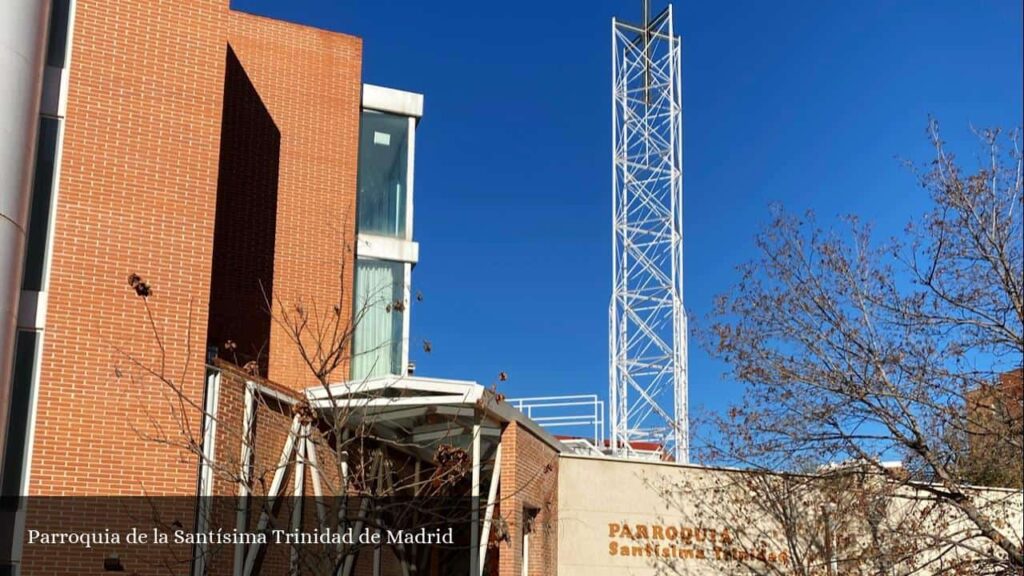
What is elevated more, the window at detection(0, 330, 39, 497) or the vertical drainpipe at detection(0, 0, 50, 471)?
the vertical drainpipe at detection(0, 0, 50, 471)

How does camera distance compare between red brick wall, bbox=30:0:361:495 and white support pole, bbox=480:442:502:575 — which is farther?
white support pole, bbox=480:442:502:575

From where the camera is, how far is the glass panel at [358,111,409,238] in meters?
22.2

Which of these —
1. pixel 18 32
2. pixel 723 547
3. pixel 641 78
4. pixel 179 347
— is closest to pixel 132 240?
pixel 179 347

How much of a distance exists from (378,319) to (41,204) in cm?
768

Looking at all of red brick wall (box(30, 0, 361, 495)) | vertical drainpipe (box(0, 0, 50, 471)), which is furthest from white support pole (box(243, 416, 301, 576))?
vertical drainpipe (box(0, 0, 50, 471))

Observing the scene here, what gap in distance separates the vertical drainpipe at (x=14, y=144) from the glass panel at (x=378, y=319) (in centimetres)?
739

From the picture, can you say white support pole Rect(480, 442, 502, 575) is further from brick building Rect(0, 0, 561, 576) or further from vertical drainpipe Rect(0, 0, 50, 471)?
vertical drainpipe Rect(0, 0, 50, 471)

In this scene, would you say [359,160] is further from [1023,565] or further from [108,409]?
[1023,565]

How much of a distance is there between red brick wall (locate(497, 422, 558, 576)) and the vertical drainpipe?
23.7 feet

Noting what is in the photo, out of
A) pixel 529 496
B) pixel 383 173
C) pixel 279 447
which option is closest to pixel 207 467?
pixel 279 447

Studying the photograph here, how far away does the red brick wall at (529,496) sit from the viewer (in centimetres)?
1777

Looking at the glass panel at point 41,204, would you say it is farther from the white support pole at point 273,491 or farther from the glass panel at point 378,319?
the glass panel at point 378,319

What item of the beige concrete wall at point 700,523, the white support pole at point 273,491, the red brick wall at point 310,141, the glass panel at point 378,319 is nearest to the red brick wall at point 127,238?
the white support pole at point 273,491

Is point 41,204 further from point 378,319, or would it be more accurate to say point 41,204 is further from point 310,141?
point 378,319
